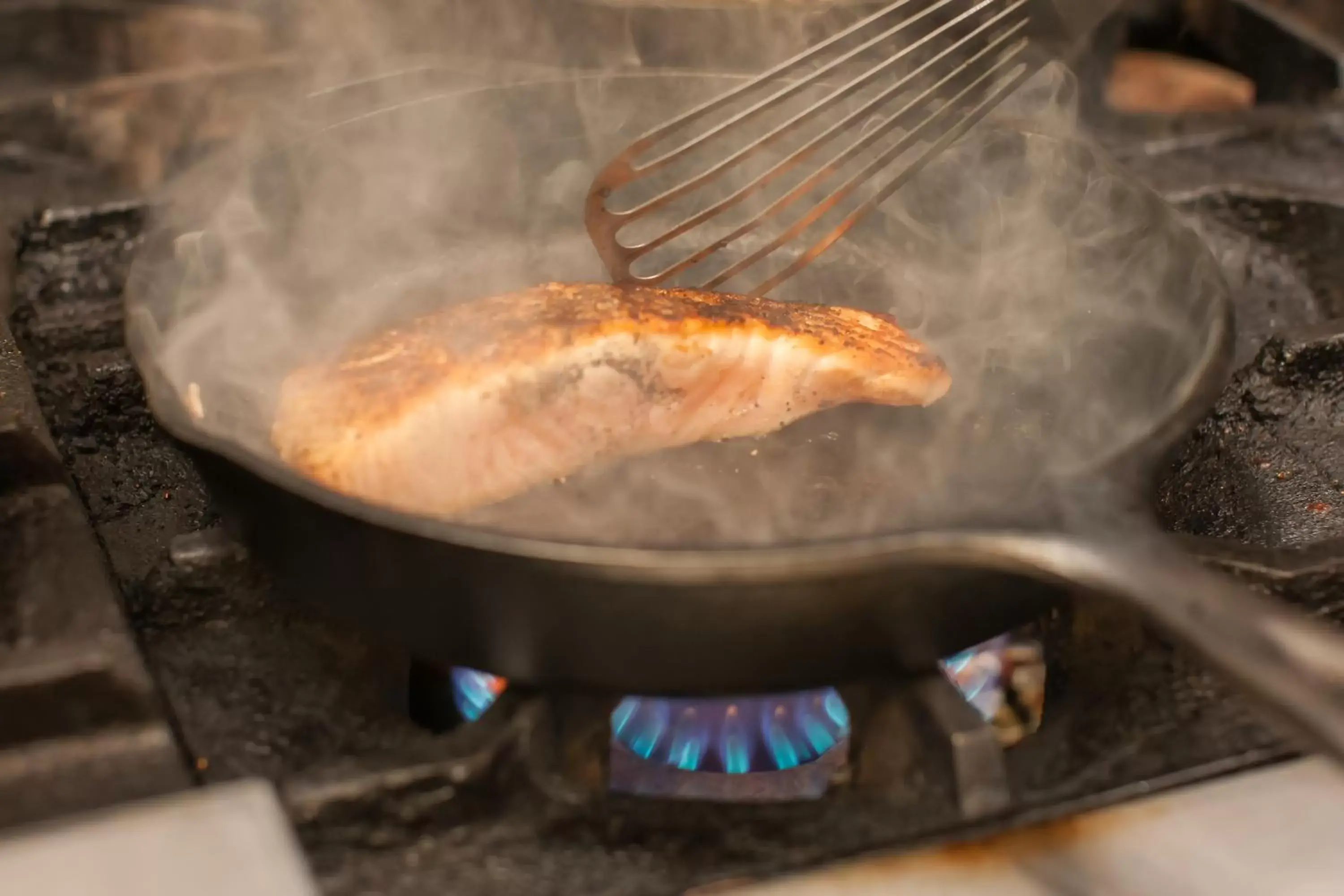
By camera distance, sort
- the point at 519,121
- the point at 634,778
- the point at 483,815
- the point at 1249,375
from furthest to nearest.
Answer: the point at 519,121, the point at 1249,375, the point at 634,778, the point at 483,815

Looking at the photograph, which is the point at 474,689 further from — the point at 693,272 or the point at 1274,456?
the point at 1274,456

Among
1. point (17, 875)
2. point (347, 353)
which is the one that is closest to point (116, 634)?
point (17, 875)

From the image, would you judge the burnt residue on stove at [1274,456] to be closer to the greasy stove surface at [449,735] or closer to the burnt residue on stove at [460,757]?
the greasy stove surface at [449,735]

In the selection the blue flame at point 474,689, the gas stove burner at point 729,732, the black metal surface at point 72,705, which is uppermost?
the black metal surface at point 72,705

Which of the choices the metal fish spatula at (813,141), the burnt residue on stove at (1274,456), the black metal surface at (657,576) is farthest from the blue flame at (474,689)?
the burnt residue on stove at (1274,456)

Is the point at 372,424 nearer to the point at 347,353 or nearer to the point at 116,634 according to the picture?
the point at 347,353

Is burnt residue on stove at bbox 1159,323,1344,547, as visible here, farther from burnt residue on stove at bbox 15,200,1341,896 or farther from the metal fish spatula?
the metal fish spatula
